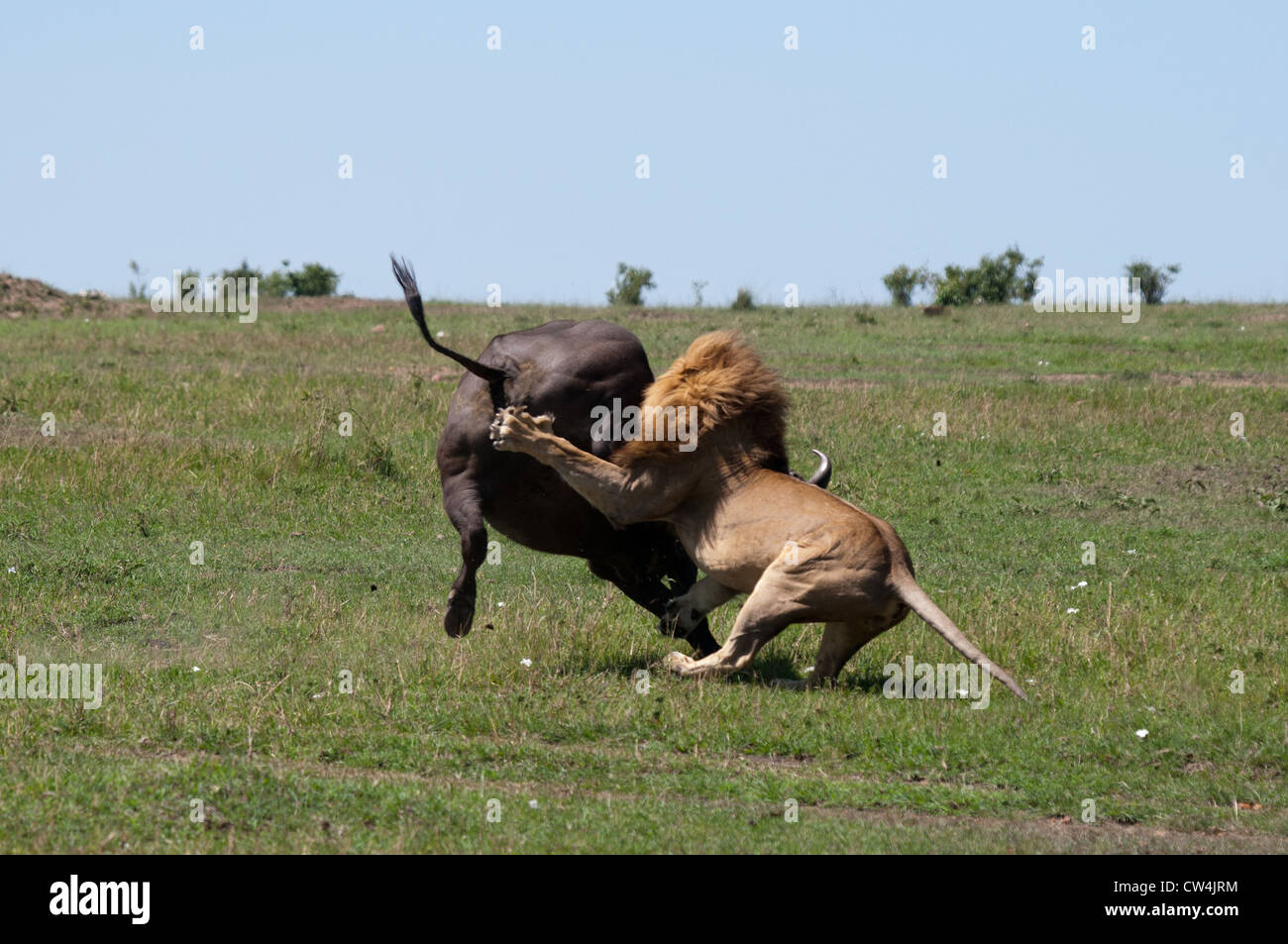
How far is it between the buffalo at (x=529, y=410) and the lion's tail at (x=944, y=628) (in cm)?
130

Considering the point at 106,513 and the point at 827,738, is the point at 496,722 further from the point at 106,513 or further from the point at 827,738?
the point at 106,513

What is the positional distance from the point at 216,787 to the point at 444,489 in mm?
2872

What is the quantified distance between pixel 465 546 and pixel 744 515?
1500mm

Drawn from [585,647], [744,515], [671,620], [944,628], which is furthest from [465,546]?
[944,628]

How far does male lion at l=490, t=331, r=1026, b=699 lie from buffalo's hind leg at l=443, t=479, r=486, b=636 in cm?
44

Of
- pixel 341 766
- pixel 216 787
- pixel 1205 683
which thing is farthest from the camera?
pixel 1205 683

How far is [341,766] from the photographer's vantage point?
22.1 ft

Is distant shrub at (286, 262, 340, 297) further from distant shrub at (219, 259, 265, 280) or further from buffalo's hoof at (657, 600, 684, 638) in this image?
buffalo's hoof at (657, 600, 684, 638)

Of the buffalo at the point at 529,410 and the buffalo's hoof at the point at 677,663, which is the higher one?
the buffalo at the point at 529,410

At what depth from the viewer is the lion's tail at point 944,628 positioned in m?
7.86

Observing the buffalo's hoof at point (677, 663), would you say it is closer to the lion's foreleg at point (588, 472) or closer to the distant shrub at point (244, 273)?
the lion's foreleg at point (588, 472)

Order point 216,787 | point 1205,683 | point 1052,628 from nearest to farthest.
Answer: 1. point 216,787
2. point 1205,683
3. point 1052,628

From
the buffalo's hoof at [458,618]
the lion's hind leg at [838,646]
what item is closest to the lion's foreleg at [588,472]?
the buffalo's hoof at [458,618]
